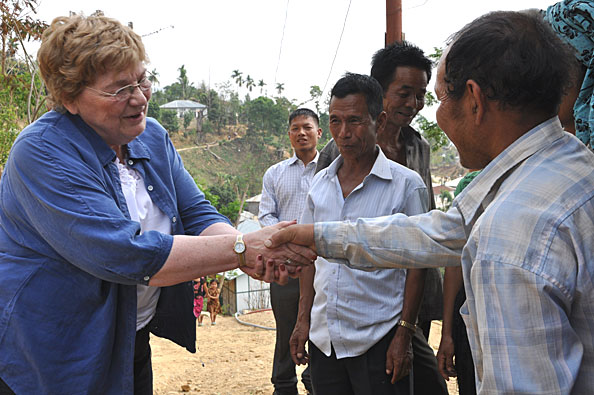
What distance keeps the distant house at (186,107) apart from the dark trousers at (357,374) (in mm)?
60482

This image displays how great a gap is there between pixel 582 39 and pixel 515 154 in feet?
2.84

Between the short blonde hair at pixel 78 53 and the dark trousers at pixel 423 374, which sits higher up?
the short blonde hair at pixel 78 53

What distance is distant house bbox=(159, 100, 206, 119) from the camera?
202 feet

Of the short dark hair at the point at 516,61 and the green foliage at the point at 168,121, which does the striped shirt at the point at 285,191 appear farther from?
the green foliage at the point at 168,121

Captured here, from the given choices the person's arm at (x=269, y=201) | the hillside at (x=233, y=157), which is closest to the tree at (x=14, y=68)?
the person's arm at (x=269, y=201)

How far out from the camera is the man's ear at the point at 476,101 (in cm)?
142

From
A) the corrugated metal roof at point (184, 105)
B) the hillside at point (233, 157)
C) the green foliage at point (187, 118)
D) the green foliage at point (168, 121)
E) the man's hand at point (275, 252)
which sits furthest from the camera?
the corrugated metal roof at point (184, 105)

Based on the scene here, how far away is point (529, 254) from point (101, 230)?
1.40 metres

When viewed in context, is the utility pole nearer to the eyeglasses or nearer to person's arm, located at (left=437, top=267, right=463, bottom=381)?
person's arm, located at (left=437, top=267, right=463, bottom=381)

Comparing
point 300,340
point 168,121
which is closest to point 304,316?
point 300,340

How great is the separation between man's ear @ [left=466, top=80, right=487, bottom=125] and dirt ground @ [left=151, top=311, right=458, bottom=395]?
13.6 feet

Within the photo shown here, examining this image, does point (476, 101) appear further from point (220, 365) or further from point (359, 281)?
point (220, 365)

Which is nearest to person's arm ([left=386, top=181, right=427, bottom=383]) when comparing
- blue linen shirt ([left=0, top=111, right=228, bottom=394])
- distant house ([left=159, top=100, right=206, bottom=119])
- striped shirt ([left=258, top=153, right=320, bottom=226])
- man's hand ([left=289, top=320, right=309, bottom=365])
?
man's hand ([left=289, top=320, right=309, bottom=365])

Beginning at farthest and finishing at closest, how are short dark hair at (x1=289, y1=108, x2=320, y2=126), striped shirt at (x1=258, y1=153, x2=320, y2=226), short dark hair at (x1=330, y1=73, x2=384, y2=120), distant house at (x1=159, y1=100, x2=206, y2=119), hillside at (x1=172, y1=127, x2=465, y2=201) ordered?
distant house at (x1=159, y1=100, x2=206, y2=119)
hillside at (x1=172, y1=127, x2=465, y2=201)
short dark hair at (x1=289, y1=108, x2=320, y2=126)
striped shirt at (x1=258, y1=153, x2=320, y2=226)
short dark hair at (x1=330, y1=73, x2=384, y2=120)
